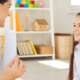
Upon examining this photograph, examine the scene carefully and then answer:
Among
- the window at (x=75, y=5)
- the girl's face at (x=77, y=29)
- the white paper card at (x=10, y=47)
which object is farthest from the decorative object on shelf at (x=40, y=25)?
the white paper card at (x=10, y=47)

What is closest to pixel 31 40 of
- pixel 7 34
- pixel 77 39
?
pixel 77 39

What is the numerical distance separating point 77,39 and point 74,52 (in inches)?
4.0

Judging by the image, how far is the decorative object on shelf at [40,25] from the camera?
3.05 m

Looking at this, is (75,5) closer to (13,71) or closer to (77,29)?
(77,29)

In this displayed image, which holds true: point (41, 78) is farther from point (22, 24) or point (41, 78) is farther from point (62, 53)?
point (22, 24)

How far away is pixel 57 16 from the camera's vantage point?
11.3ft

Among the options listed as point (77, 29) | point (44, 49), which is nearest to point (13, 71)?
point (77, 29)

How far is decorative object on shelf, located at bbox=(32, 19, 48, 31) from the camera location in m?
3.05

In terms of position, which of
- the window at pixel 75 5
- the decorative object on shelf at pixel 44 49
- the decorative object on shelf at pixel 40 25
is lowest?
the decorative object on shelf at pixel 44 49

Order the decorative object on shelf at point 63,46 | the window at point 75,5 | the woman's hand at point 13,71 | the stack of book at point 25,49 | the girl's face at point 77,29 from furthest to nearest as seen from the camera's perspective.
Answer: the window at point 75,5, the decorative object on shelf at point 63,46, the stack of book at point 25,49, the girl's face at point 77,29, the woman's hand at point 13,71

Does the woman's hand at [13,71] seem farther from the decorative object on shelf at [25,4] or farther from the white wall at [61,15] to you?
the white wall at [61,15]

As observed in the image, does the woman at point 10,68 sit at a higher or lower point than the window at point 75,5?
lower

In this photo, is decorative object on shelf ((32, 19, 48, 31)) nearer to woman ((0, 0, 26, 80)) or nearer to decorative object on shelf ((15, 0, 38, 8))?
decorative object on shelf ((15, 0, 38, 8))

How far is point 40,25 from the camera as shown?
3043mm
